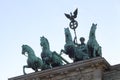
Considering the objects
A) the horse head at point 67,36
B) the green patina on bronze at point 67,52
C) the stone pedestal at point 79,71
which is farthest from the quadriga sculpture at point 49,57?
the stone pedestal at point 79,71

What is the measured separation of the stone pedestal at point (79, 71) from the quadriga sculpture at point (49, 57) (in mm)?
1101

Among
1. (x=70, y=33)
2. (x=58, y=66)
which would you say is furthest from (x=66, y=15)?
(x=58, y=66)

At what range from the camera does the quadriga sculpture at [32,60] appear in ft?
85.3

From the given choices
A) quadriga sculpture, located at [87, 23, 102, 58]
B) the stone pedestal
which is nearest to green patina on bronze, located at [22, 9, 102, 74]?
quadriga sculpture, located at [87, 23, 102, 58]

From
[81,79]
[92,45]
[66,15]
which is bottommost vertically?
[81,79]

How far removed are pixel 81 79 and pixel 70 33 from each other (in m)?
3.01

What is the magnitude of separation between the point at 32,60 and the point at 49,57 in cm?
95

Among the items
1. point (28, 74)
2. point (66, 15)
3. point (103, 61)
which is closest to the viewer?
point (103, 61)

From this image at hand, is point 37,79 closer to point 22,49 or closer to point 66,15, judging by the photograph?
point 22,49

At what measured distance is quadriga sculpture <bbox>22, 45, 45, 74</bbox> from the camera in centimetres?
2600

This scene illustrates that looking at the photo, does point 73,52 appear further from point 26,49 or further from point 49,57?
point 26,49

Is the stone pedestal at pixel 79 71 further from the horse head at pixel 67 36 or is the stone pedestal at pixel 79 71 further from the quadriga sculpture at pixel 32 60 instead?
the horse head at pixel 67 36

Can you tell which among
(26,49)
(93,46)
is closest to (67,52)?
(93,46)

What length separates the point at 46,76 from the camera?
24.8 m
